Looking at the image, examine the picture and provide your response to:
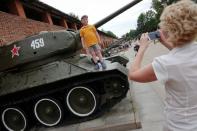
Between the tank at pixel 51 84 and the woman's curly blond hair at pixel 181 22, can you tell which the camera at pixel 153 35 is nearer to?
the woman's curly blond hair at pixel 181 22

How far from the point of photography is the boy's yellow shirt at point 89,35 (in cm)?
1023

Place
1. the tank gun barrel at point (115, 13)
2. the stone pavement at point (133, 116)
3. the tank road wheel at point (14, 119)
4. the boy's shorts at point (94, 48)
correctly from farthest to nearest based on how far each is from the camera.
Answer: the boy's shorts at point (94, 48) < the tank gun barrel at point (115, 13) < the tank road wheel at point (14, 119) < the stone pavement at point (133, 116)

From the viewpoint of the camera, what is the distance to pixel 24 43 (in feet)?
31.0

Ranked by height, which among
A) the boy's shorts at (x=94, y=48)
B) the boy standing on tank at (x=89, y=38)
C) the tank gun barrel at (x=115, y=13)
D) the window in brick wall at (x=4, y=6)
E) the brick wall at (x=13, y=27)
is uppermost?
the window in brick wall at (x=4, y=6)

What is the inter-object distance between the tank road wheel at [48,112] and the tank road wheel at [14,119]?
1.26ft

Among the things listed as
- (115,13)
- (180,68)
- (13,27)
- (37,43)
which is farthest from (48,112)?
(180,68)

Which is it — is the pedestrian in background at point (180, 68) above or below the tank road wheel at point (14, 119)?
above

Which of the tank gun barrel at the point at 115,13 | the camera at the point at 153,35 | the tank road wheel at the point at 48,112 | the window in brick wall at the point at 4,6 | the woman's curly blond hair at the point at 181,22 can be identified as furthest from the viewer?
the window in brick wall at the point at 4,6

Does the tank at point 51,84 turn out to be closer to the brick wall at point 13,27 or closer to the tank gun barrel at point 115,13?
the tank gun barrel at point 115,13

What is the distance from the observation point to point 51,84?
9.01m

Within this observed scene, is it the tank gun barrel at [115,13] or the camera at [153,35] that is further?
the tank gun barrel at [115,13]

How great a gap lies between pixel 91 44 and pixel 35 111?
2.35 metres

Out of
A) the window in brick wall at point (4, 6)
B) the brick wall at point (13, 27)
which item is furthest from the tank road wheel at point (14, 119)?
the window in brick wall at point (4, 6)

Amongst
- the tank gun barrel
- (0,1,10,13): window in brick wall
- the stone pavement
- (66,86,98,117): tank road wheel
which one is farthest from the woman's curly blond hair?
(0,1,10,13): window in brick wall
